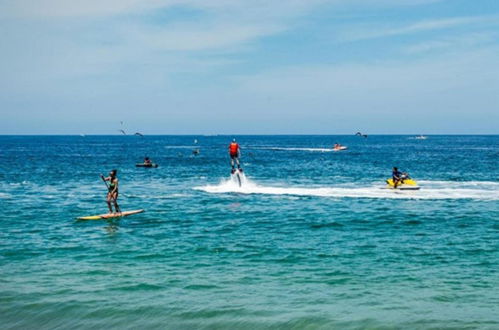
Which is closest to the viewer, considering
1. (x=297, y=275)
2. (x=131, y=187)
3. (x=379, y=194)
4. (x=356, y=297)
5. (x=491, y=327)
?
(x=491, y=327)

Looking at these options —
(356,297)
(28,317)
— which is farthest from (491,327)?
(28,317)

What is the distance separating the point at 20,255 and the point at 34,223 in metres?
8.61

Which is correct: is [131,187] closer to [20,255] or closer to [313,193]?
[313,193]

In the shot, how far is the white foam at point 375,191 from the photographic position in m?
42.5

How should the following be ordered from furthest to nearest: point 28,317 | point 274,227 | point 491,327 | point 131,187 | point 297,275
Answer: point 131,187
point 274,227
point 297,275
point 28,317
point 491,327

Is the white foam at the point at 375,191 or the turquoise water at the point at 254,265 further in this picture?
the white foam at the point at 375,191

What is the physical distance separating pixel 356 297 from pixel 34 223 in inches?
770

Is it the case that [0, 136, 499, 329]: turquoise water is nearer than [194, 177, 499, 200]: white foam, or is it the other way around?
[0, 136, 499, 329]: turquoise water

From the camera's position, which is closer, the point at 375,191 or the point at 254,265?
the point at 254,265

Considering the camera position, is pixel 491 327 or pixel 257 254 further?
pixel 257 254

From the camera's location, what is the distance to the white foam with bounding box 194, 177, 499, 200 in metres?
42.5

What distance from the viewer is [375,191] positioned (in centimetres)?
4628

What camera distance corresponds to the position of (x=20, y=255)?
69.2 ft

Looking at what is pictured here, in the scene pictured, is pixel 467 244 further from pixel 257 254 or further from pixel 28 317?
pixel 28 317
